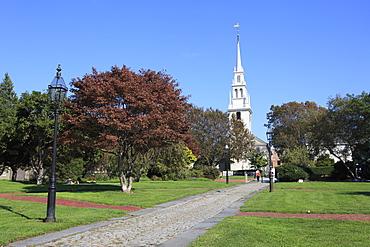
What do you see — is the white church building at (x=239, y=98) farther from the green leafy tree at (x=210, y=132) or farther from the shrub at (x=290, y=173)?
the shrub at (x=290, y=173)

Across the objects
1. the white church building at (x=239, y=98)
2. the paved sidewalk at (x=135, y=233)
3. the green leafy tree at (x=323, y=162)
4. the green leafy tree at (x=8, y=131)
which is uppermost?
the white church building at (x=239, y=98)

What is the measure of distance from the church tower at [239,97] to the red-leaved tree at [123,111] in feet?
191

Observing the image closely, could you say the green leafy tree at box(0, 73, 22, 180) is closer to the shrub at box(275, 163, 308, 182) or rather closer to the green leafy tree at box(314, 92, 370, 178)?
the shrub at box(275, 163, 308, 182)

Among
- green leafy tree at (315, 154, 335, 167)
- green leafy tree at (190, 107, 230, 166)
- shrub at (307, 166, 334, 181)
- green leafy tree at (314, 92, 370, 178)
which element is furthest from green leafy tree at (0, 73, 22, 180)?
green leafy tree at (315, 154, 335, 167)

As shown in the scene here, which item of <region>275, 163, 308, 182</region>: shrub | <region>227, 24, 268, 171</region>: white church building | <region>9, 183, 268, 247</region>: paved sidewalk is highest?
<region>227, 24, 268, 171</region>: white church building

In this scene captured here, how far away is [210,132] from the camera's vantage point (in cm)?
6253

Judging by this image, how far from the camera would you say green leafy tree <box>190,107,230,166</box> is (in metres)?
61.6

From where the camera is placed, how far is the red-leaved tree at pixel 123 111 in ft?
64.1

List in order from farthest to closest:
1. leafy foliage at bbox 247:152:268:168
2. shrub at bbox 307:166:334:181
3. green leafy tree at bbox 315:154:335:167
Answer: leafy foliage at bbox 247:152:268:168 → green leafy tree at bbox 315:154:335:167 → shrub at bbox 307:166:334:181

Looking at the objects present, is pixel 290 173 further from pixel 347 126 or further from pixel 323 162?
pixel 323 162

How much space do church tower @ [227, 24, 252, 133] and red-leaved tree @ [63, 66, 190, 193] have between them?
191ft

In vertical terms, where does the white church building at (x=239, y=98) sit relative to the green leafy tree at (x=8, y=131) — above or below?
above

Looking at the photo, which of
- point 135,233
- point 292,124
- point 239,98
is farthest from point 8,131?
point 239,98

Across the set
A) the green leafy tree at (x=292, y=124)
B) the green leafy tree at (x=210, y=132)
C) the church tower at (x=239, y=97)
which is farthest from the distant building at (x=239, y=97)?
the green leafy tree at (x=210, y=132)
